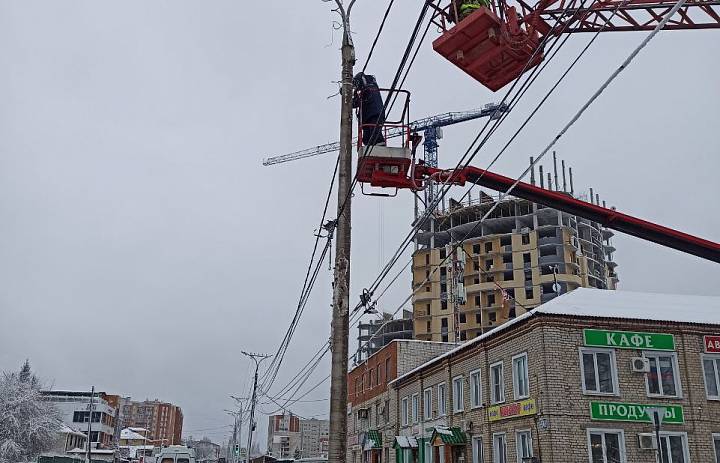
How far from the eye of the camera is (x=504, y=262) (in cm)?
9581

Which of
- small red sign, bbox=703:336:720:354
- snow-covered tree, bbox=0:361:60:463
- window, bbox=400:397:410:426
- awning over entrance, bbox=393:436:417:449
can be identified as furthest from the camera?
snow-covered tree, bbox=0:361:60:463

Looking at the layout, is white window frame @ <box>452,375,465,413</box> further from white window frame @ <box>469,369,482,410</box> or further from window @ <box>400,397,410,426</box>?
window @ <box>400,397,410,426</box>

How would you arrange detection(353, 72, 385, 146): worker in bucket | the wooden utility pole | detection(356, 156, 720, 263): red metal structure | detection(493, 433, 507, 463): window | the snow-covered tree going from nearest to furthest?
the wooden utility pole < detection(353, 72, 385, 146): worker in bucket < detection(493, 433, 507, 463): window < detection(356, 156, 720, 263): red metal structure < the snow-covered tree

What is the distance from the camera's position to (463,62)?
1361 cm

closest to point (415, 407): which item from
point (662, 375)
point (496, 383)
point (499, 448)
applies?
point (496, 383)

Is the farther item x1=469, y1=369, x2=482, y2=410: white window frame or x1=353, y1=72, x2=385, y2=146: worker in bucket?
x1=469, y1=369, x2=482, y2=410: white window frame

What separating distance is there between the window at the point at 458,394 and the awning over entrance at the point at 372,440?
1193 centimetres

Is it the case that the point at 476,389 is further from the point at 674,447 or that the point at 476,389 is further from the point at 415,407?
the point at 415,407

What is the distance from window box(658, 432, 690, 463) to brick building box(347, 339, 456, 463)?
59.5 feet

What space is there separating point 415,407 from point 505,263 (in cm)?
6394

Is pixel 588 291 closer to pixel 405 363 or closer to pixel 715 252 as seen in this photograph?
pixel 715 252

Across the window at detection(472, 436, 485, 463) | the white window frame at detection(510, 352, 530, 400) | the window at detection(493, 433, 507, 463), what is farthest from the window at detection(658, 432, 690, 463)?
the window at detection(472, 436, 485, 463)

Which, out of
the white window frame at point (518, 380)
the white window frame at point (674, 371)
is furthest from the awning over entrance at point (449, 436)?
the white window frame at point (674, 371)

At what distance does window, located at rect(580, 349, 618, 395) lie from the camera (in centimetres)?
2164
